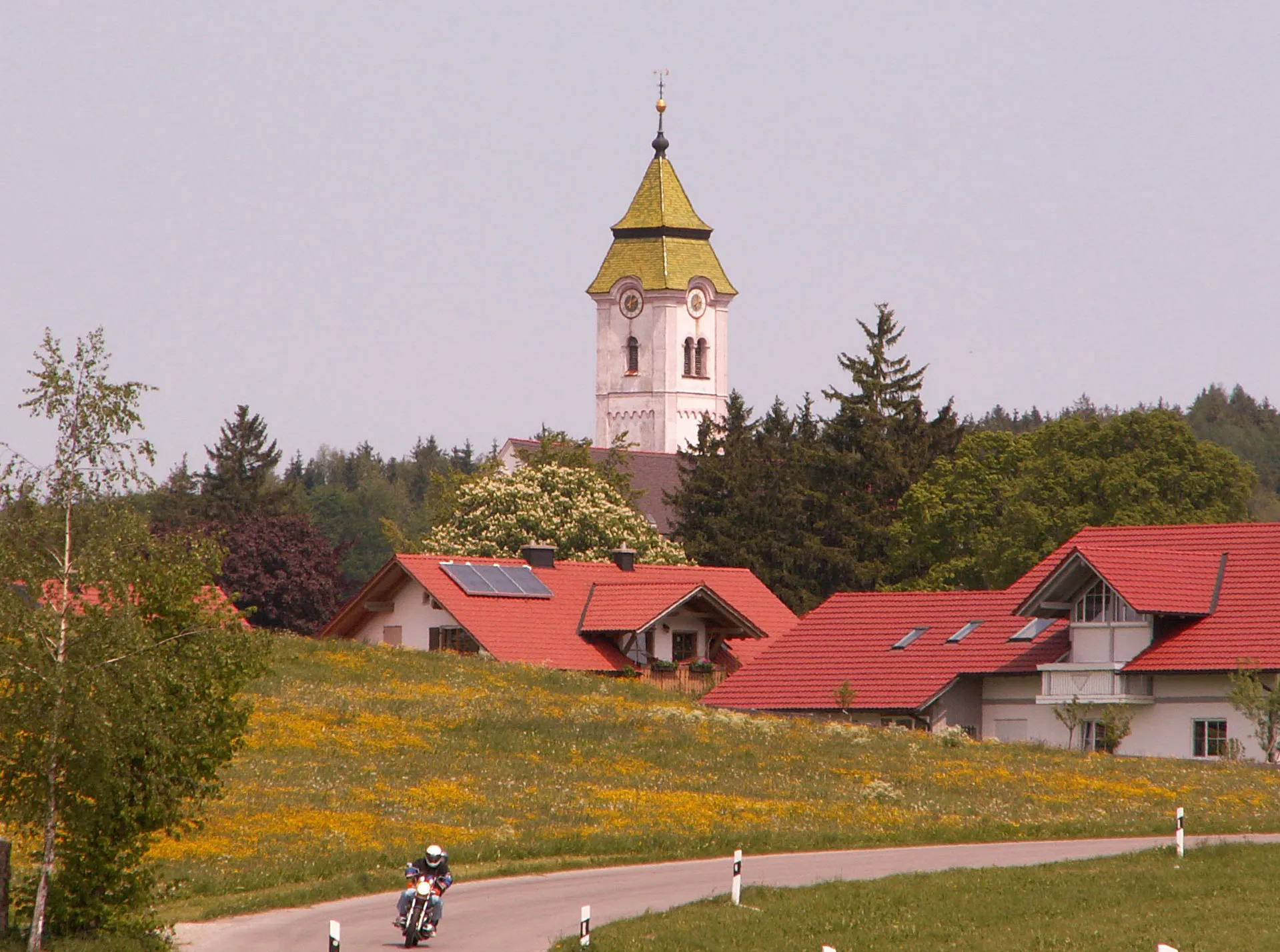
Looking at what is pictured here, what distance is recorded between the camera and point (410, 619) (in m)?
68.6

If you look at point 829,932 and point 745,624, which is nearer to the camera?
point 829,932

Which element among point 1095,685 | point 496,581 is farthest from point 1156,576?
point 496,581

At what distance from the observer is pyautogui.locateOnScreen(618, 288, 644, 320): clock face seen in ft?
531

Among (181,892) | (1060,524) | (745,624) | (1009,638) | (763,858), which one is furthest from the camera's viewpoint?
(1060,524)

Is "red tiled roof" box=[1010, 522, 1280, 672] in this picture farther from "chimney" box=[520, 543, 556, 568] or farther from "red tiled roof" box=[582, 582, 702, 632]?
"chimney" box=[520, 543, 556, 568]

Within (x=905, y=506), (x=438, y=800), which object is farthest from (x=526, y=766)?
(x=905, y=506)

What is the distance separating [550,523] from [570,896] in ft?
219

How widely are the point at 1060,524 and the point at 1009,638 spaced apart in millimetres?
22373

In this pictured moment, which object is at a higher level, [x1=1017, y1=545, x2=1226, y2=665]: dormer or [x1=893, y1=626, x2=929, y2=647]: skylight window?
[x1=1017, y1=545, x2=1226, y2=665]: dormer

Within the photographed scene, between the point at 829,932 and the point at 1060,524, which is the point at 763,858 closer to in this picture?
the point at 829,932

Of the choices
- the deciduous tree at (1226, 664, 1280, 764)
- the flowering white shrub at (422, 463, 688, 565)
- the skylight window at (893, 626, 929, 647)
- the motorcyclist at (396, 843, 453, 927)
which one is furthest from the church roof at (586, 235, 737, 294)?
the motorcyclist at (396, 843, 453, 927)

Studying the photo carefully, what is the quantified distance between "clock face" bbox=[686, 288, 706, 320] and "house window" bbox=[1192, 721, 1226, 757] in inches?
4365

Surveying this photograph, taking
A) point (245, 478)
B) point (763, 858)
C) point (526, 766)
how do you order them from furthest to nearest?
1. point (245, 478)
2. point (526, 766)
3. point (763, 858)

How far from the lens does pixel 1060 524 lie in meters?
79.7
